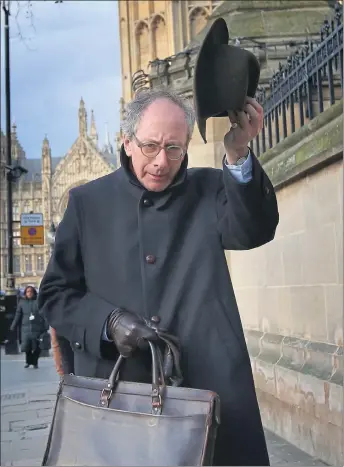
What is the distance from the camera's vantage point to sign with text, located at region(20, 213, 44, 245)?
16.1 meters

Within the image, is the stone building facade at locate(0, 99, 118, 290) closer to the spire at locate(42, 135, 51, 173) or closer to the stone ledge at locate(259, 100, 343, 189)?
the spire at locate(42, 135, 51, 173)

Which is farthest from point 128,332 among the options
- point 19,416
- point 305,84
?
point 19,416

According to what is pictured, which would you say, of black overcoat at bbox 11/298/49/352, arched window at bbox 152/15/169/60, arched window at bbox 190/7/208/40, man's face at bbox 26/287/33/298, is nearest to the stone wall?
black overcoat at bbox 11/298/49/352

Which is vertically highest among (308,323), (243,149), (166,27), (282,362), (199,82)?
(166,27)

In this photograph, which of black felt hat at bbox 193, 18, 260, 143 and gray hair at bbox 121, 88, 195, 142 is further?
gray hair at bbox 121, 88, 195, 142

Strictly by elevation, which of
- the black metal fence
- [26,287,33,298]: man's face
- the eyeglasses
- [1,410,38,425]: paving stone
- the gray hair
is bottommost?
[1,410,38,425]: paving stone

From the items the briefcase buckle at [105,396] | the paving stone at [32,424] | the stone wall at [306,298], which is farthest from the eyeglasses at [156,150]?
the paving stone at [32,424]

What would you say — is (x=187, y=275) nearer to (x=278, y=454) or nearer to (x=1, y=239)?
(x=278, y=454)

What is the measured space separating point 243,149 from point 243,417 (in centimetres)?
75

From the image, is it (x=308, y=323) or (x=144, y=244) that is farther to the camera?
(x=308, y=323)

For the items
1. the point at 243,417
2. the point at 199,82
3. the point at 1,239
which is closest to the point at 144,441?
the point at 243,417

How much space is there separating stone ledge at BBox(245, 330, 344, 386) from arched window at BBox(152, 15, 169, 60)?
39515mm

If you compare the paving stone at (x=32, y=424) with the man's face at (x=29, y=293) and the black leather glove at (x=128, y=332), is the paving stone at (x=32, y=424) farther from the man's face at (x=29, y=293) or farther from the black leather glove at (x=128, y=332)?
the man's face at (x=29, y=293)

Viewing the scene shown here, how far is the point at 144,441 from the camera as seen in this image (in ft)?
5.28
